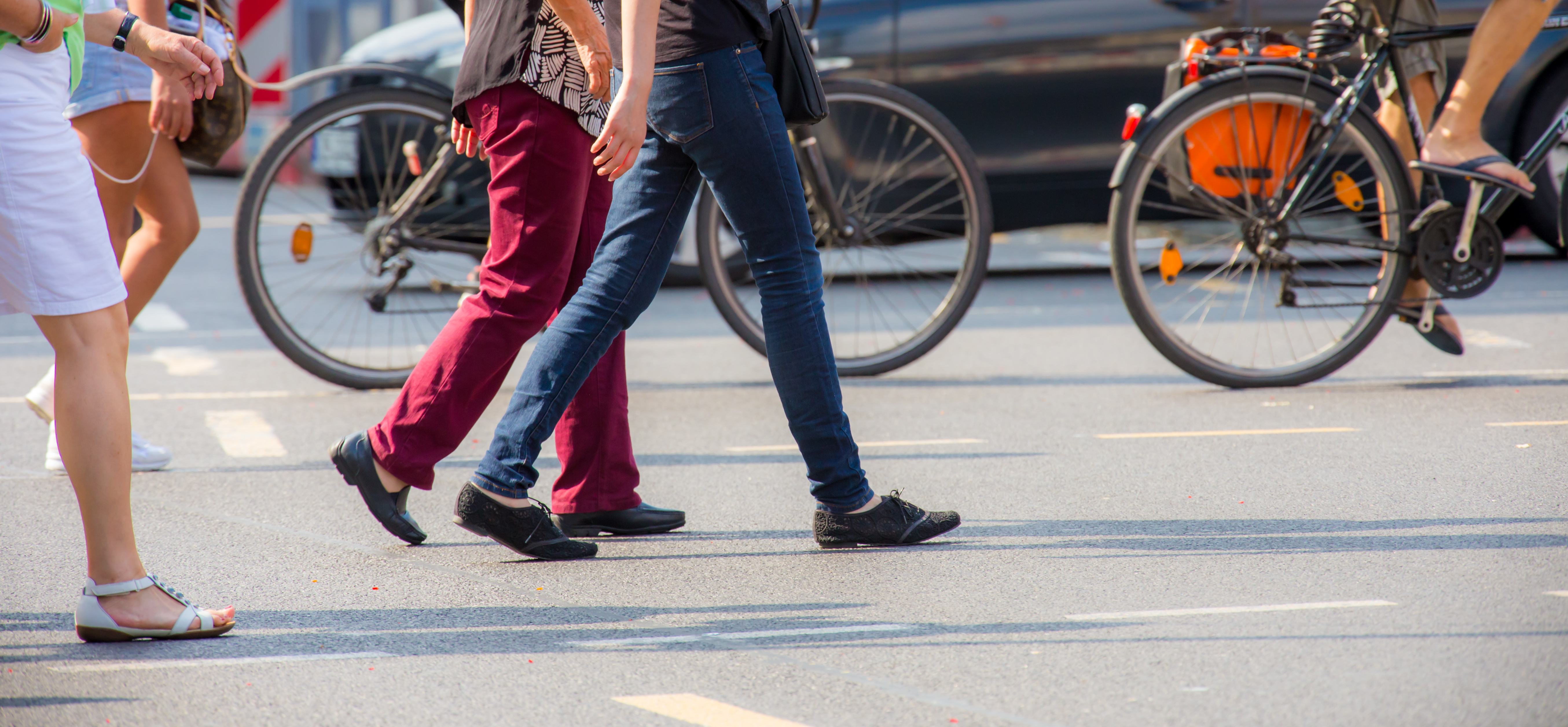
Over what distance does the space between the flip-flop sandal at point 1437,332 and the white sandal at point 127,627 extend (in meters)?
3.69

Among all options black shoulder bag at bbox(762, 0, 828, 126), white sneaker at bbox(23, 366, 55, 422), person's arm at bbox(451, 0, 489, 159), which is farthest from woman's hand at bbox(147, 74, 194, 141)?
black shoulder bag at bbox(762, 0, 828, 126)

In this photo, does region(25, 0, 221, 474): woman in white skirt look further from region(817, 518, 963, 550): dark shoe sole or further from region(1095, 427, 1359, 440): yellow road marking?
region(1095, 427, 1359, 440): yellow road marking

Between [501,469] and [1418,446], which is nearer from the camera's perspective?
[501,469]

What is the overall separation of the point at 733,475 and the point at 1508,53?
8.67ft

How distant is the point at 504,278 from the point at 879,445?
5.01 feet

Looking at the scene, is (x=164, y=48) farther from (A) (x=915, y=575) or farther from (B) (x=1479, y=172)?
(B) (x=1479, y=172)

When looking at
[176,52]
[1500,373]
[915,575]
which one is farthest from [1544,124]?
[176,52]

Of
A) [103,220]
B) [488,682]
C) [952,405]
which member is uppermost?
[103,220]

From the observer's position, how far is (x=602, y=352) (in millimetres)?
3203

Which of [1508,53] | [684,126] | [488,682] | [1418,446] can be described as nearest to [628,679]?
[488,682]

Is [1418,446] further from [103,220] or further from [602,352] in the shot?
[103,220]

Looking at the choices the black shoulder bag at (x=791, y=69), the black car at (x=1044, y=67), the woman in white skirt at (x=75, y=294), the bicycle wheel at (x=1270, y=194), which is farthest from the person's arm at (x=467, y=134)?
the black car at (x=1044, y=67)

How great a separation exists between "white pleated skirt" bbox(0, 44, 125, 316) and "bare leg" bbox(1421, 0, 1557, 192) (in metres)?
3.80

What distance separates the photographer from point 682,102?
310cm
